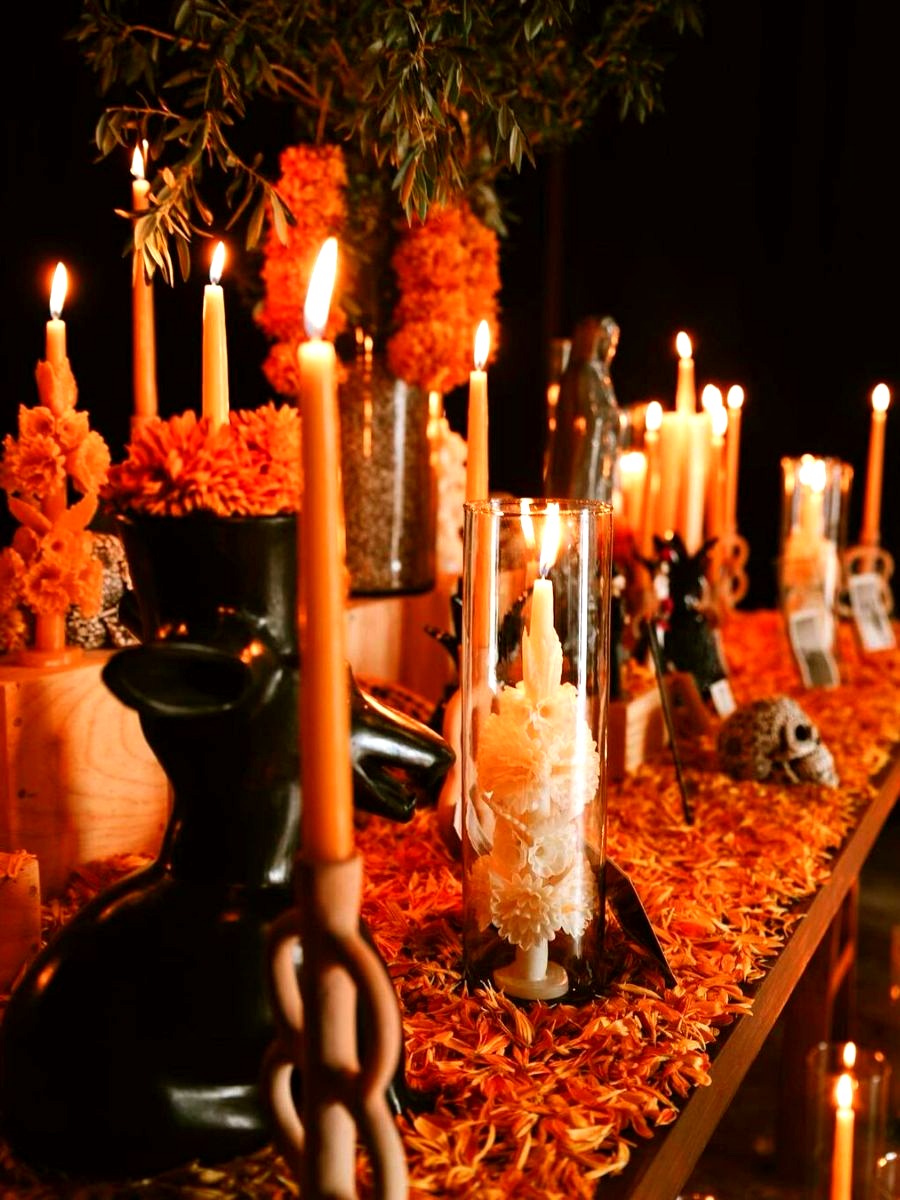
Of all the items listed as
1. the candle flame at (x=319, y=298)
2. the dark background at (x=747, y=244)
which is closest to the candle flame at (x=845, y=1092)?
the candle flame at (x=319, y=298)

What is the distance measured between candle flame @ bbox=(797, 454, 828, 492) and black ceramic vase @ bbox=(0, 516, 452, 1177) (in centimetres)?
140

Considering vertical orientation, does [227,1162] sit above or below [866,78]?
below

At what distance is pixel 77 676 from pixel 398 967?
13.7 inches

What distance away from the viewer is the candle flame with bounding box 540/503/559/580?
0.78 meters

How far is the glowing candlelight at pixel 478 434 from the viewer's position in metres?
0.92

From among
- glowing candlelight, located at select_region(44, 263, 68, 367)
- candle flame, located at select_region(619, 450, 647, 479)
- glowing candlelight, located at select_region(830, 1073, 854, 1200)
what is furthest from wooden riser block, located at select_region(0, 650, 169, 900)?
candle flame, located at select_region(619, 450, 647, 479)

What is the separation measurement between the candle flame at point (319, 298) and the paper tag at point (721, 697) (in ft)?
3.42

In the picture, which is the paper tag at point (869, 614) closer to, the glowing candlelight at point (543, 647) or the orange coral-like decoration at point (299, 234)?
the orange coral-like decoration at point (299, 234)

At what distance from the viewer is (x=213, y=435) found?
2.11 ft

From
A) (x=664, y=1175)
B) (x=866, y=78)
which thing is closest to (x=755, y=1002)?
(x=664, y=1175)

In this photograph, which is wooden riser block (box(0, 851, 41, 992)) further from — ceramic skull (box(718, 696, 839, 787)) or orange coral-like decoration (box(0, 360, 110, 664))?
ceramic skull (box(718, 696, 839, 787))

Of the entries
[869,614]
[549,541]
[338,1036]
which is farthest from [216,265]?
[869,614]

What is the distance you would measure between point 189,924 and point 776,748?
830mm

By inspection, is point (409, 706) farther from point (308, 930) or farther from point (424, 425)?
point (308, 930)
